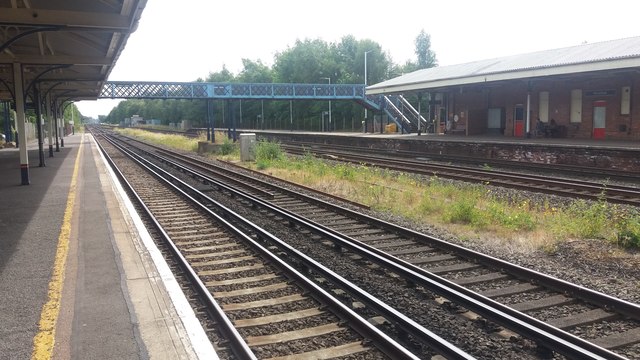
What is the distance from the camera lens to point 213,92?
49375mm

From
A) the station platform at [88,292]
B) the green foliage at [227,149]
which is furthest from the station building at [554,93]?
the station platform at [88,292]

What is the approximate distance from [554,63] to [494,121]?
11360 mm

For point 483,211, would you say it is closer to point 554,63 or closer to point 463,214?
point 463,214

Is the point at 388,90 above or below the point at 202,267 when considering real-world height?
above

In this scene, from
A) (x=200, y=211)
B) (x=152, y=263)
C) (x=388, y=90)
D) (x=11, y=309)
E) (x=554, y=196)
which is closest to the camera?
(x=11, y=309)

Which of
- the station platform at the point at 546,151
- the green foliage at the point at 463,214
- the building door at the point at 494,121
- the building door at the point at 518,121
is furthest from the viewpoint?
the building door at the point at 494,121

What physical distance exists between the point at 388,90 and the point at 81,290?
3617 centimetres

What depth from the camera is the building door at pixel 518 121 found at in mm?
34875

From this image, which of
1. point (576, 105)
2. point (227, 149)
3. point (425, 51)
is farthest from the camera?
point (425, 51)

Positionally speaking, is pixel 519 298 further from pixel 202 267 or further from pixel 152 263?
pixel 152 263

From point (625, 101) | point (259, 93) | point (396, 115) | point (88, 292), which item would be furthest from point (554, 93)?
point (88, 292)

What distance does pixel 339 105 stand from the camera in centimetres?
7538

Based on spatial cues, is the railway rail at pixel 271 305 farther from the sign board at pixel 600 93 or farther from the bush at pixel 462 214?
the sign board at pixel 600 93

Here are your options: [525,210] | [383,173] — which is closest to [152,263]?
[525,210]
